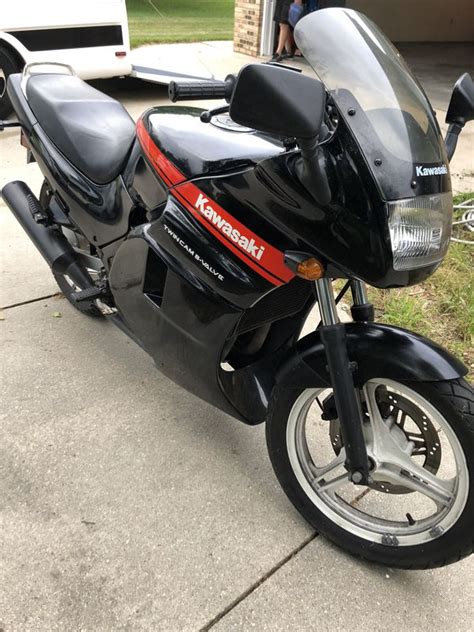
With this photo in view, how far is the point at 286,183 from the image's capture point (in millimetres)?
1498

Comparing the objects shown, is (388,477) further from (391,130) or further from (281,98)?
(281,98)

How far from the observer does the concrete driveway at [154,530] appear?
1.76 meters

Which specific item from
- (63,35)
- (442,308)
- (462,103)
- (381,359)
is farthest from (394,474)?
(63,35)

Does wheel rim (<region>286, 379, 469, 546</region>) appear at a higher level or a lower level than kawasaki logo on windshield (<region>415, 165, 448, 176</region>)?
lower

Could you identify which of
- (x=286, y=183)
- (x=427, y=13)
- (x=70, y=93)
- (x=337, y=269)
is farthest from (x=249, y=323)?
(x=427, y=13)

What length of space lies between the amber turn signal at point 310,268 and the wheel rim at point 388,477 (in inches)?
14.7

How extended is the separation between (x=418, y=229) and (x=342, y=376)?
46 cm

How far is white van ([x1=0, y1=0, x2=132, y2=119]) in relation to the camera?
5.58 metres

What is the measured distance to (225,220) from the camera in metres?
1.72

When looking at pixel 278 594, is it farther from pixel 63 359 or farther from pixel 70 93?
pixel 70 93

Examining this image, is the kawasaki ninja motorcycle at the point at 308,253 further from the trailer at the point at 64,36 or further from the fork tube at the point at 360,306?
the trailer at the point at 64,36

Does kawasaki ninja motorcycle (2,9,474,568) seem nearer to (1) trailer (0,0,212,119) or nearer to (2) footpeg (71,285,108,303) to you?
(2) footpeg (71,285,108,303)

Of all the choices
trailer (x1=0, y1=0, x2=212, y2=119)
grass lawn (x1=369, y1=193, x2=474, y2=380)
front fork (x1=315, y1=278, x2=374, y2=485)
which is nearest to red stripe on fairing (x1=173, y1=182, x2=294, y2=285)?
front fork (x1=315, y1=278, x2=374, y2=485)

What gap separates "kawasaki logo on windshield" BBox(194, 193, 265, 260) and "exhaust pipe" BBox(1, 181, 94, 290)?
1036mm
